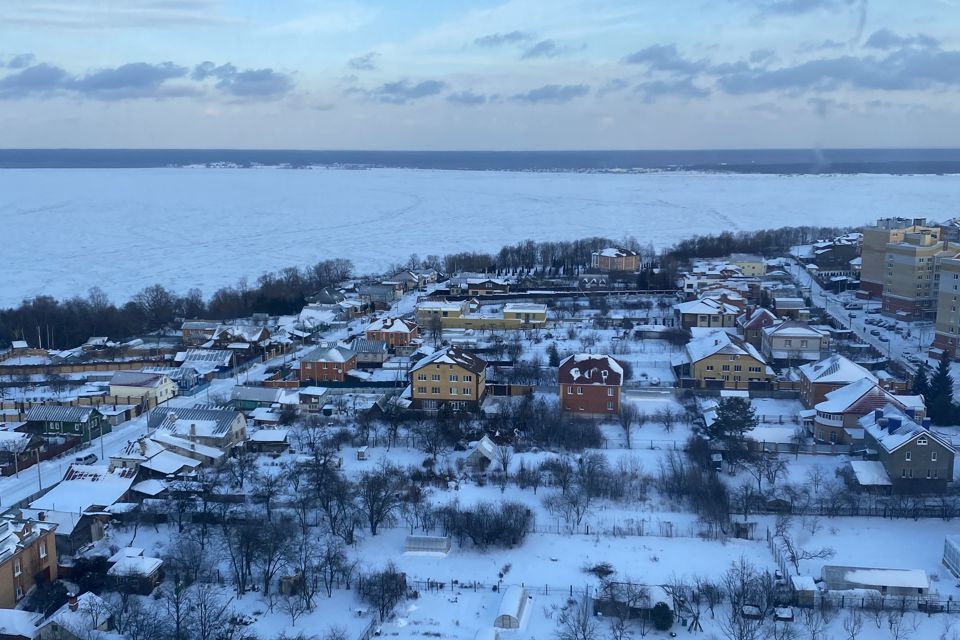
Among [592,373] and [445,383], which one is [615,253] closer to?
[592,373]

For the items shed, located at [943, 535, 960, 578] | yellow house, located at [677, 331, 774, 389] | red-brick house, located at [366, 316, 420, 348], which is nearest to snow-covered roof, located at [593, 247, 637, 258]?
red-brick house, located at [366, 316, 420, 348]

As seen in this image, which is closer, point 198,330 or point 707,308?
point 198,330

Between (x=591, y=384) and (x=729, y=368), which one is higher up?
(x=591, y=384)

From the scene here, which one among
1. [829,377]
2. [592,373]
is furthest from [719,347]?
[592,373]

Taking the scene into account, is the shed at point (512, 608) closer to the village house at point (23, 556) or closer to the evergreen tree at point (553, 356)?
the village house at point (23, 556)

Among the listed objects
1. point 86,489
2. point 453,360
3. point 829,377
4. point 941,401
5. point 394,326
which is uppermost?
point 453,360

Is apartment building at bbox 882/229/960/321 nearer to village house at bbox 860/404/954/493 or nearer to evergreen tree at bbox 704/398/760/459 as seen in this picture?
evergreen tree at bbox 704/398/760/459
